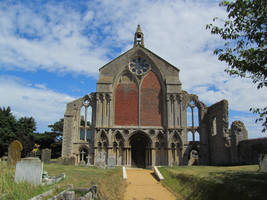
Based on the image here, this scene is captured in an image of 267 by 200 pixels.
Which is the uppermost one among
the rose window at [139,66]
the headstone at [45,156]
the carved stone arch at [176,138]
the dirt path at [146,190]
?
the rose window at [139,66]

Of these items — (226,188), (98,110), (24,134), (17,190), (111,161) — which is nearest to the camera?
(17,190)

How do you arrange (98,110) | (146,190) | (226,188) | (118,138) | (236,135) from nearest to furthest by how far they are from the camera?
(226,188) < (146,190) < (236,135) < (118,138) < (98,110)

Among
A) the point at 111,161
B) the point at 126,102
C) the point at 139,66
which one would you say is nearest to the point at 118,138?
the point at 111,161

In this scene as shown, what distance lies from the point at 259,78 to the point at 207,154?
2055 centimetres

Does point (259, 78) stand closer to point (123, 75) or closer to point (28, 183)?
point (28, 183)

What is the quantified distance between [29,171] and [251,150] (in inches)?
722

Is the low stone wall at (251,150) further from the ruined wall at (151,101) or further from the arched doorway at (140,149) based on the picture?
the arched doorway at (140,149)

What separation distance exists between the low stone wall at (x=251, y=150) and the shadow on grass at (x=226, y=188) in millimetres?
9173

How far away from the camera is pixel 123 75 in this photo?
31188 millimetres

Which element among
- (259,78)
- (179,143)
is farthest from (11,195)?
(179,143)

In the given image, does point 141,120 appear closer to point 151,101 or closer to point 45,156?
point 151,101

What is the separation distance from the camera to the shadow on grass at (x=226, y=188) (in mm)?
9568

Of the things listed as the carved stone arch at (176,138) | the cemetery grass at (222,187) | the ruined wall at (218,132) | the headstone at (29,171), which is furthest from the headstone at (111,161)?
the headstone at (29,171)

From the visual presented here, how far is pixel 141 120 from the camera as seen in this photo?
96.8 ft
